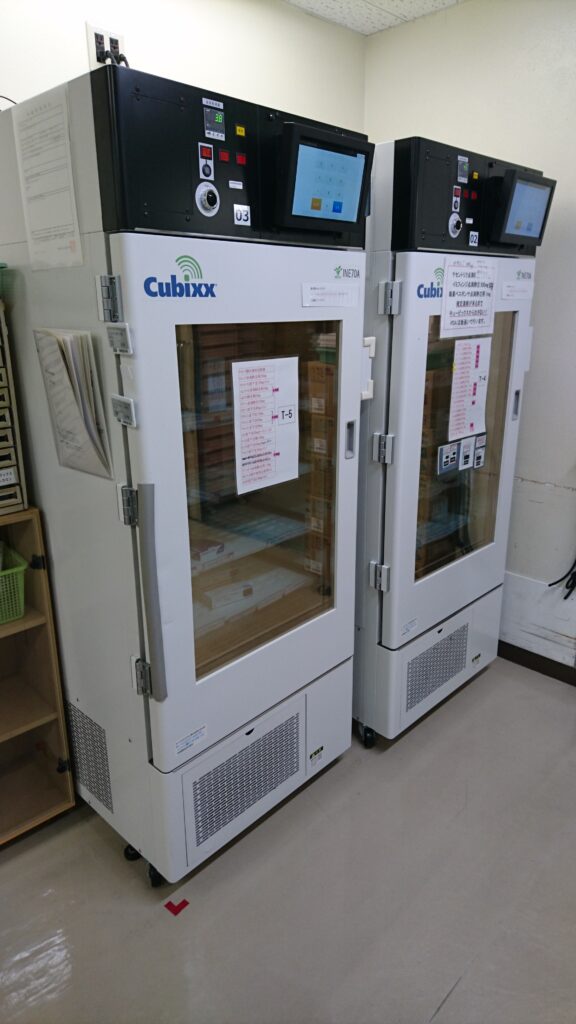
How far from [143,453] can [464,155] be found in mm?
1519

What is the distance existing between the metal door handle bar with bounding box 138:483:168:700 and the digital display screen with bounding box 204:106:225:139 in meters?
0.84

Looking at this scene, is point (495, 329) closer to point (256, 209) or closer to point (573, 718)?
point (256, 209)

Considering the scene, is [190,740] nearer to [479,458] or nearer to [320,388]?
[320,388]

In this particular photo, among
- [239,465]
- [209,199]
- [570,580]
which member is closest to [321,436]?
[239,465]

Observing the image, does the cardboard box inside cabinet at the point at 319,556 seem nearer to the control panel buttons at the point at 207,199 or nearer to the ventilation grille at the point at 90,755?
the ventilation grille at the point at 90,755

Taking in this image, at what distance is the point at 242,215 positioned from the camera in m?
1.65

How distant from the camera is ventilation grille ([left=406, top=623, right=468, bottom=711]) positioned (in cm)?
262

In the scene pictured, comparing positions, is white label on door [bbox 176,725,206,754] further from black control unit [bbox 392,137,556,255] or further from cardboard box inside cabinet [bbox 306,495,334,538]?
black control unit [bbox 392,137,556,255]

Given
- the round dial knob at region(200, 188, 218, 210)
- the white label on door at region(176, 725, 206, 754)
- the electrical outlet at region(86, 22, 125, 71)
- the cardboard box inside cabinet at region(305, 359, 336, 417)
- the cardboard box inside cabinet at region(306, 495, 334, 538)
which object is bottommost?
the white label on door at region(176, 725, 206, 754)

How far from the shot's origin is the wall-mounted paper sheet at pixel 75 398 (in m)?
1.61

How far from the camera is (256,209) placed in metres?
1.68

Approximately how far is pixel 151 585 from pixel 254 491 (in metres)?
0.61

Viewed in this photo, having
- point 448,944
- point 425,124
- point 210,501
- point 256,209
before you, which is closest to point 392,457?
point 210,501

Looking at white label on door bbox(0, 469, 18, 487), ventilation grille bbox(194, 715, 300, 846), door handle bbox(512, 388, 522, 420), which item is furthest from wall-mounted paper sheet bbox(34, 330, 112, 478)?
door handle bbox(512, 388, 522, 420)
